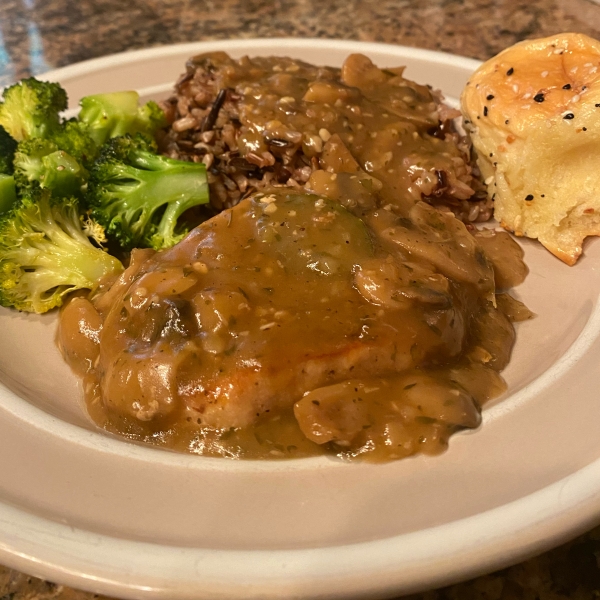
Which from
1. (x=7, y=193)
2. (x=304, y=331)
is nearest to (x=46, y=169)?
(x=7, y=193)

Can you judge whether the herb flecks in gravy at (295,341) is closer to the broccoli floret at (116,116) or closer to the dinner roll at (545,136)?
the dinner roll at (545,136)

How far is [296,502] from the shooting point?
6.18 feet

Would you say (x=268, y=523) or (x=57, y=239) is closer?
(x=268, y=523)

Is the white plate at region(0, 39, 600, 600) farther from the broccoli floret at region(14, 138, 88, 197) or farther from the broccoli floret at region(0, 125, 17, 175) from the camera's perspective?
the broccoli floret at region(0, 125, 17, 175)

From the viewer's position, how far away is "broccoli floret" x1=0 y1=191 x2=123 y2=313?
9.19ft

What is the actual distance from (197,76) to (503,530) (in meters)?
3.20

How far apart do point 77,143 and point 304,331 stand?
199 centimetres

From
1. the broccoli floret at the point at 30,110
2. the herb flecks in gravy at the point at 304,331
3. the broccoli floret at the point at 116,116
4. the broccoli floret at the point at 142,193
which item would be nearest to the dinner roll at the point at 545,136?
the herb flecks in gravy at the point at 304,331

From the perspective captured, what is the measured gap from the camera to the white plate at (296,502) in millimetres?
1585

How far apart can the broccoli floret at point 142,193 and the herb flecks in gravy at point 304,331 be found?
44 cm

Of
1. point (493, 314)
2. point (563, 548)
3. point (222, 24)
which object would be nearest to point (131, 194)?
point (493, 314)

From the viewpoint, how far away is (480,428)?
2.11 meters

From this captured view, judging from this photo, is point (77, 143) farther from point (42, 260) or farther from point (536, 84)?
point (536, 84)

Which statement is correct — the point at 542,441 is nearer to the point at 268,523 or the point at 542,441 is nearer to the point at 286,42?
the point at 268,523
